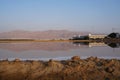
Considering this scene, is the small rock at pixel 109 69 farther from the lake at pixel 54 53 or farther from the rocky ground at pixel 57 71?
the lake at pixel 54 53

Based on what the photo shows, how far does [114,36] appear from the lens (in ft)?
436

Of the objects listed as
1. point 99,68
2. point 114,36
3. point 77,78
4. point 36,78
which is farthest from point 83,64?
point 114,36

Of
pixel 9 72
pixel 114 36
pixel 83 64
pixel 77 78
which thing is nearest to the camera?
pixel 77 78

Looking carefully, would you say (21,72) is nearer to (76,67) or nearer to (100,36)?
(76,67)

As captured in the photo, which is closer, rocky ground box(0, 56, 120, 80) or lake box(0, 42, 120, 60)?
rocky ground box(0, 56, 120, 80)

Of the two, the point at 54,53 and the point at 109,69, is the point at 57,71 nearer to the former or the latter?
the point at 109,69

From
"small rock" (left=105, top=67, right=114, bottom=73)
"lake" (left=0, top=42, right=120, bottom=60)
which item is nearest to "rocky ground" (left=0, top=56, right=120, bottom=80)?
"small rock" (left=105, top=67, right=114, bottom=73)

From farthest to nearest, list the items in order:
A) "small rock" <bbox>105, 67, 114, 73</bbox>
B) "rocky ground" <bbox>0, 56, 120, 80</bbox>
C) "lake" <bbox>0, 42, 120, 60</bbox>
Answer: "lake" <bbox>0, 42, 120, 60</bbox> < "small rock" <bbox>105, 67, 114, 73</bbox> < "rocky ground" <bbox>0, 56, 120, 80</bbox>

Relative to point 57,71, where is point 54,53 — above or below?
below

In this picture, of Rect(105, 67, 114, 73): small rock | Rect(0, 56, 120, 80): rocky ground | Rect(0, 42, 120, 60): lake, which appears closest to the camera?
Rect(0, 56, 120, 80): rocky ground

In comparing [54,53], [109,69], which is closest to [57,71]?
[109,69]

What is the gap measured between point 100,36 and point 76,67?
130207 millimetres

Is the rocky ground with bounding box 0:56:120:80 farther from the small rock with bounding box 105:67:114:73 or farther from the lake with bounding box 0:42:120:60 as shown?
the lake with bounding box 0:42:120:60

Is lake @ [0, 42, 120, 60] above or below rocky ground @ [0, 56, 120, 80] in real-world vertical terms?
below
